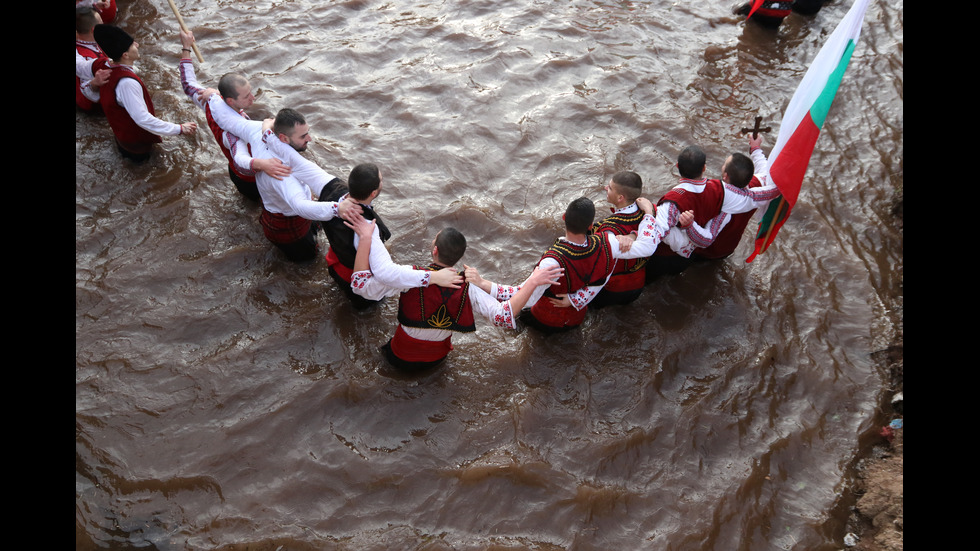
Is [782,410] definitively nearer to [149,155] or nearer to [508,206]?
[508,206]

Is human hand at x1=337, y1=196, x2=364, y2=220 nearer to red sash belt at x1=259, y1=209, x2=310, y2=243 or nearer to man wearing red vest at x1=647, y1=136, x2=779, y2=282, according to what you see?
red sash belt at x1=259, y1=209, x2=310, y2=243

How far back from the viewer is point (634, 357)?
14.7 feet

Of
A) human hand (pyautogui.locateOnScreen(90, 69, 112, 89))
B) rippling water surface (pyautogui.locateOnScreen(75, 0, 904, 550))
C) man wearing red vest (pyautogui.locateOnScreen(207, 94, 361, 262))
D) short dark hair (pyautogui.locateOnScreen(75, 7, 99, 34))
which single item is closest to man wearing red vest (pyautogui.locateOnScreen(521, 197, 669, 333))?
rippling water surface (pyautogui.locateOnScreen(75, 0, 904, 550))

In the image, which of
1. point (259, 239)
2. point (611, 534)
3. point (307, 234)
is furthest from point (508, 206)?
point (611, 534)

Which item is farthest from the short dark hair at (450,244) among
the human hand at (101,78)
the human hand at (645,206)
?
the human hand at (101,78)

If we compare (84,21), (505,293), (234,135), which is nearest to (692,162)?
(505,293)

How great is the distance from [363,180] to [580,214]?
55.2 inches

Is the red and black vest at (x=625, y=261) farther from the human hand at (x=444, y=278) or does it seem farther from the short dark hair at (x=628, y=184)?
the human hand at (x=444, y=278)

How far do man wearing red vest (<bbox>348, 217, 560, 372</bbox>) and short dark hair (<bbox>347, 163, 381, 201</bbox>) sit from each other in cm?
18

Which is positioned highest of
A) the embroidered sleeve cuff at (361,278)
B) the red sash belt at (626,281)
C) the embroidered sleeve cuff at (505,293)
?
the embroidered sleeve cuff at (361,278)

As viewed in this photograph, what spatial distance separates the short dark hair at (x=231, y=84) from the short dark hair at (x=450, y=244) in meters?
2.10

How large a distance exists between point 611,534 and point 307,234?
123 inches

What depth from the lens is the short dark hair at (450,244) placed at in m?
3.64

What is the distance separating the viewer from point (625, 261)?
4297 mm
